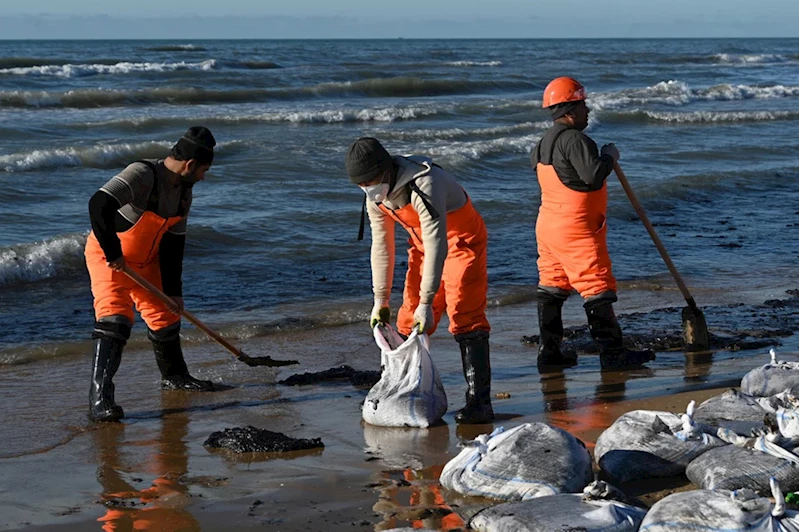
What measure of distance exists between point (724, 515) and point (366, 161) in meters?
2.14

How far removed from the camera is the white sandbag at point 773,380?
548 centimetres

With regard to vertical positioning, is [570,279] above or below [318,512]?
Result: above

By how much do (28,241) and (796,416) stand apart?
7.79 metres

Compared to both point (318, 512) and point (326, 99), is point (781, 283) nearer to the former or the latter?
point (318, 512)

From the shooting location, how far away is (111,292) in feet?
18.7

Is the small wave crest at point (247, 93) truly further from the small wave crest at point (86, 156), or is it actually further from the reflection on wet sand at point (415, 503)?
the reflection on wet sand at point (415, 503)

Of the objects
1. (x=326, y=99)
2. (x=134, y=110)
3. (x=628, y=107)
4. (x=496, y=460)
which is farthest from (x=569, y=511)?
(x=326, y=99)

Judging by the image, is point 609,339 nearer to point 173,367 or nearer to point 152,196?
point 173,367

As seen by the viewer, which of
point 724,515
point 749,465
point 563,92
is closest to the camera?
point 724,515

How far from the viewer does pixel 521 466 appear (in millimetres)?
4293

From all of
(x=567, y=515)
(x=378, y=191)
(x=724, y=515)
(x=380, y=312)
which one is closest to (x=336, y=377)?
(x=380, y=312)

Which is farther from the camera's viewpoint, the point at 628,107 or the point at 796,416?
the point at 628,107

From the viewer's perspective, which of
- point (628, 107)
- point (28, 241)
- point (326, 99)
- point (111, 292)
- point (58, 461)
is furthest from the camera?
point (326, 99)

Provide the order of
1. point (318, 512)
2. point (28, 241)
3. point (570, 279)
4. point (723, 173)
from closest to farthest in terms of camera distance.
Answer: point (318, 512), point (570, 279), point (28, 241), point (723, 173)
